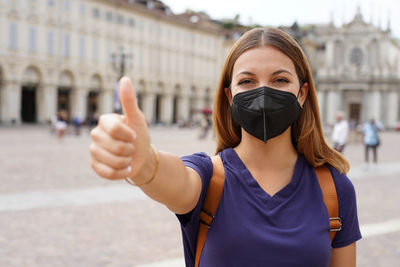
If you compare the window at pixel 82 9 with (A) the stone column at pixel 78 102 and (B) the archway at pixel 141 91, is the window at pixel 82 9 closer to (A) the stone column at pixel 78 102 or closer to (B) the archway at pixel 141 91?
(A) the stone column at pixel 78 102

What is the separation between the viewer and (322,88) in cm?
5831

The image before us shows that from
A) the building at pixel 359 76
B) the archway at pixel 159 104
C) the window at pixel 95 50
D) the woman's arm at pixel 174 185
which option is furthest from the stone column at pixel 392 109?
the woman's arm at pixel 174 185

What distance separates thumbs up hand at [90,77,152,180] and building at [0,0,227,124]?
1144 inches

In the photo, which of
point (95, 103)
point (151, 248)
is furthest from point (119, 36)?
point (151, 248)

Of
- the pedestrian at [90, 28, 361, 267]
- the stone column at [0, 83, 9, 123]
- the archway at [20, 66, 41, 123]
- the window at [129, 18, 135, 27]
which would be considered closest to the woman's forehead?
the pedestrian at [90, 28, 361, 267]

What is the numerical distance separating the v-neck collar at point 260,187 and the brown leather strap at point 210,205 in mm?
85

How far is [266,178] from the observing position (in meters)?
1.71

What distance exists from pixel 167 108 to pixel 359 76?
2496 centimetres

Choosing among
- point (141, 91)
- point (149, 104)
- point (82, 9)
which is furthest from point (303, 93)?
point (149, 104)

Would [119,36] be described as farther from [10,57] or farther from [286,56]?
[286,56]

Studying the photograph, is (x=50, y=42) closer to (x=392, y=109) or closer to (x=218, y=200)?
(x=392, y=109)

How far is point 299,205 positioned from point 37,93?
134 ft

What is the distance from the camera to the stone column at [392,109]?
2207 inches

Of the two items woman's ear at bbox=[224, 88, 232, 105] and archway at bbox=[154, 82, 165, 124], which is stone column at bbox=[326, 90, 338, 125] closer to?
archway at bbox=[154, 82, 165, 124]
